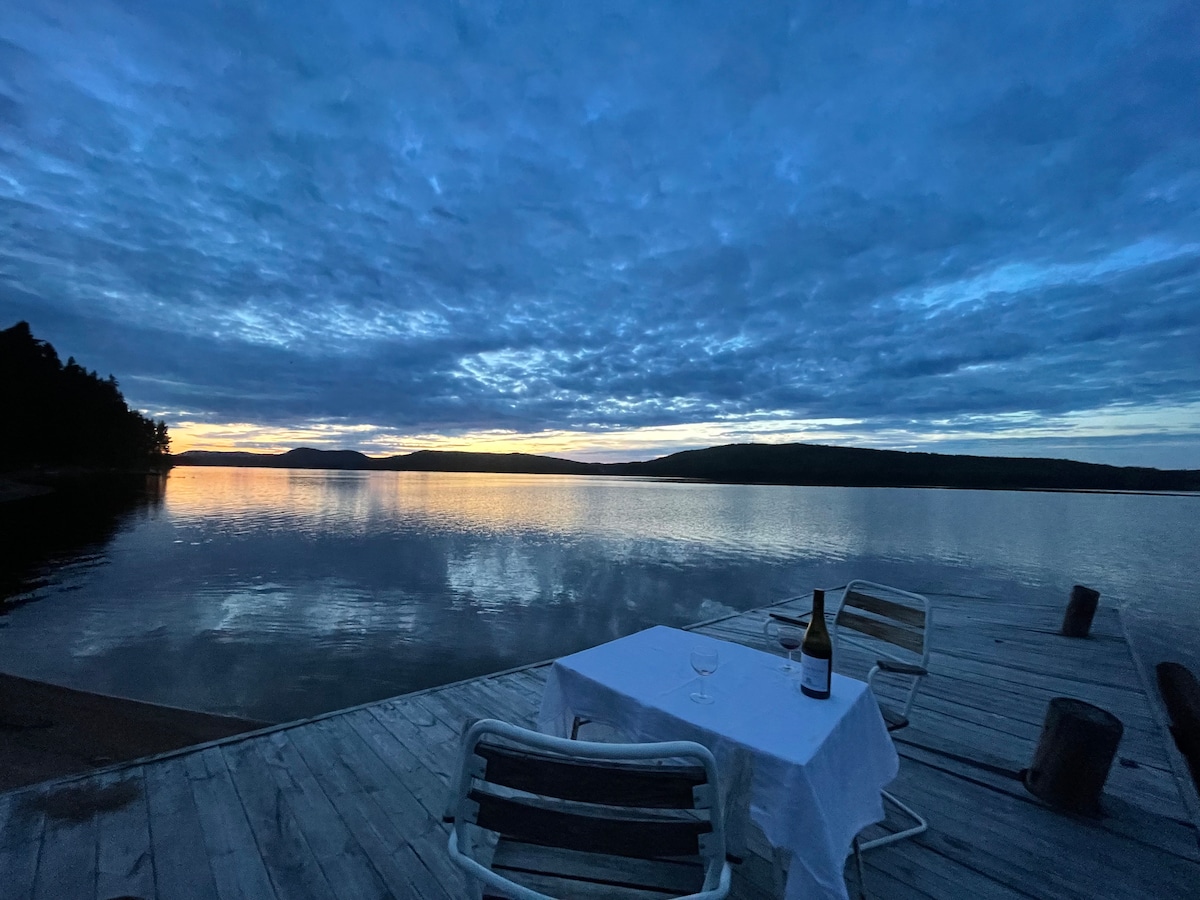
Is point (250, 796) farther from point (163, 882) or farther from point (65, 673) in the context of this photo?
point (65, 673)

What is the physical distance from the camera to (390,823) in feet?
9.79

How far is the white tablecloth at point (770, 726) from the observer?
6.00ft

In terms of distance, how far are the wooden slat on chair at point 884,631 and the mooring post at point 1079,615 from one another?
5.78 metres

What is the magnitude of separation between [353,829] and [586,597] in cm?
1137

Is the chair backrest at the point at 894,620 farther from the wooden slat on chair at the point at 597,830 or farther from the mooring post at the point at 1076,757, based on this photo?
the wooden slat on chair at the point at 597,830

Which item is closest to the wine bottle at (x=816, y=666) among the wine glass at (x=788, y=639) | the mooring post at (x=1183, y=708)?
the wine glass at (x=788, y=639)

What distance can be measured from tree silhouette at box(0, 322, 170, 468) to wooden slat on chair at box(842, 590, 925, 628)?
5365 centimetres

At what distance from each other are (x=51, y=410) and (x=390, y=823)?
202 feet

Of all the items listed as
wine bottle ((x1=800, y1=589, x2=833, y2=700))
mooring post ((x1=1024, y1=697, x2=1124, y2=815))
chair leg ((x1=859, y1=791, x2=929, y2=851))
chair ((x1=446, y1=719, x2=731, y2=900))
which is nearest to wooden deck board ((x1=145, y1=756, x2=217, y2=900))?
chair ((x1=446, y1=719, x2=731, y2=900))

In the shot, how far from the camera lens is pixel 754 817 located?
191 centimetres

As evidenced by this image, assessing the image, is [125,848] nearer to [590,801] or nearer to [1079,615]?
[590,801]

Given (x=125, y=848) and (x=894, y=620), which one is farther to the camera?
(x=894, y=620)

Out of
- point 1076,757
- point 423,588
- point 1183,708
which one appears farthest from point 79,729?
point 1183,708

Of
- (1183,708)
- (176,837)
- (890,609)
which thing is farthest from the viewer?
(1183,708)
